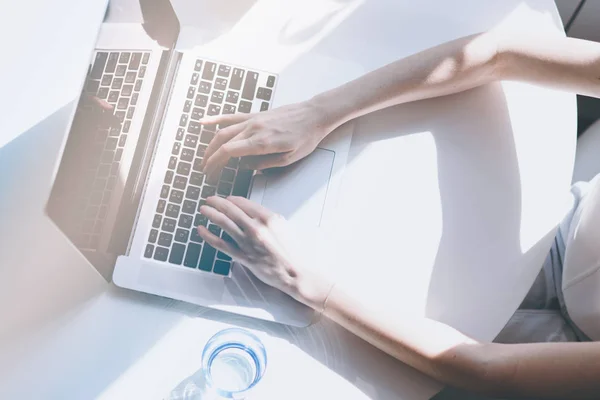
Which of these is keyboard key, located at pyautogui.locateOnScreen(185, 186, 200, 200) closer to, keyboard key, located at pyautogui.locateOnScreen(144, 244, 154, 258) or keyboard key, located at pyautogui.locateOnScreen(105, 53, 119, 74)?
keyboard key, located at pyautogui.locateOnScreen(144, 244, 154, 258)

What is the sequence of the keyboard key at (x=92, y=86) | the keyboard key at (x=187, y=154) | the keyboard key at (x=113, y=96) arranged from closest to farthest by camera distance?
the keyboard key at (x=92, y=86) → the keyboard key at (x=113, y=96) → the keyboard key at (x=187, y=154)

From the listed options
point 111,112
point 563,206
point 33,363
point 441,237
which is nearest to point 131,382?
point 33,363

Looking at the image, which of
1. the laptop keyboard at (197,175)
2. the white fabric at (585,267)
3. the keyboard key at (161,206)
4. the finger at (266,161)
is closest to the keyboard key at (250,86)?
the laptop keyboard at (197,175)

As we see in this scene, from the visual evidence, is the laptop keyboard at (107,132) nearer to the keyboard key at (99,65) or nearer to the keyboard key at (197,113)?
the keyboard key at (99,65)

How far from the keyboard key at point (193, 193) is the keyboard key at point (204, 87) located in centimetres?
15

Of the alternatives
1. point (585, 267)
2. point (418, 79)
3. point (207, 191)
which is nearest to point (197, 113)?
point (207, 191)

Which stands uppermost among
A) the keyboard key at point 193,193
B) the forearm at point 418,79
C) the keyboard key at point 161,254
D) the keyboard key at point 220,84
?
the forearm at point 418,79

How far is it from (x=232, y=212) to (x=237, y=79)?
0.69 feet

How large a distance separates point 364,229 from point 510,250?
21 centimetres

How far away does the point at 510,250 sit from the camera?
31.0 inches

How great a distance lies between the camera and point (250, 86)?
33.1 inches

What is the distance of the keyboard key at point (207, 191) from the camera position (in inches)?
31.4

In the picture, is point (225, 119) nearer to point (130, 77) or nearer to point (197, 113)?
point (197, 113)

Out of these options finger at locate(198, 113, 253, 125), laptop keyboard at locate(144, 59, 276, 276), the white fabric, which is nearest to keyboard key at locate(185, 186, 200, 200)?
laptop keyboard at locate(144, 59, 276, 276)
